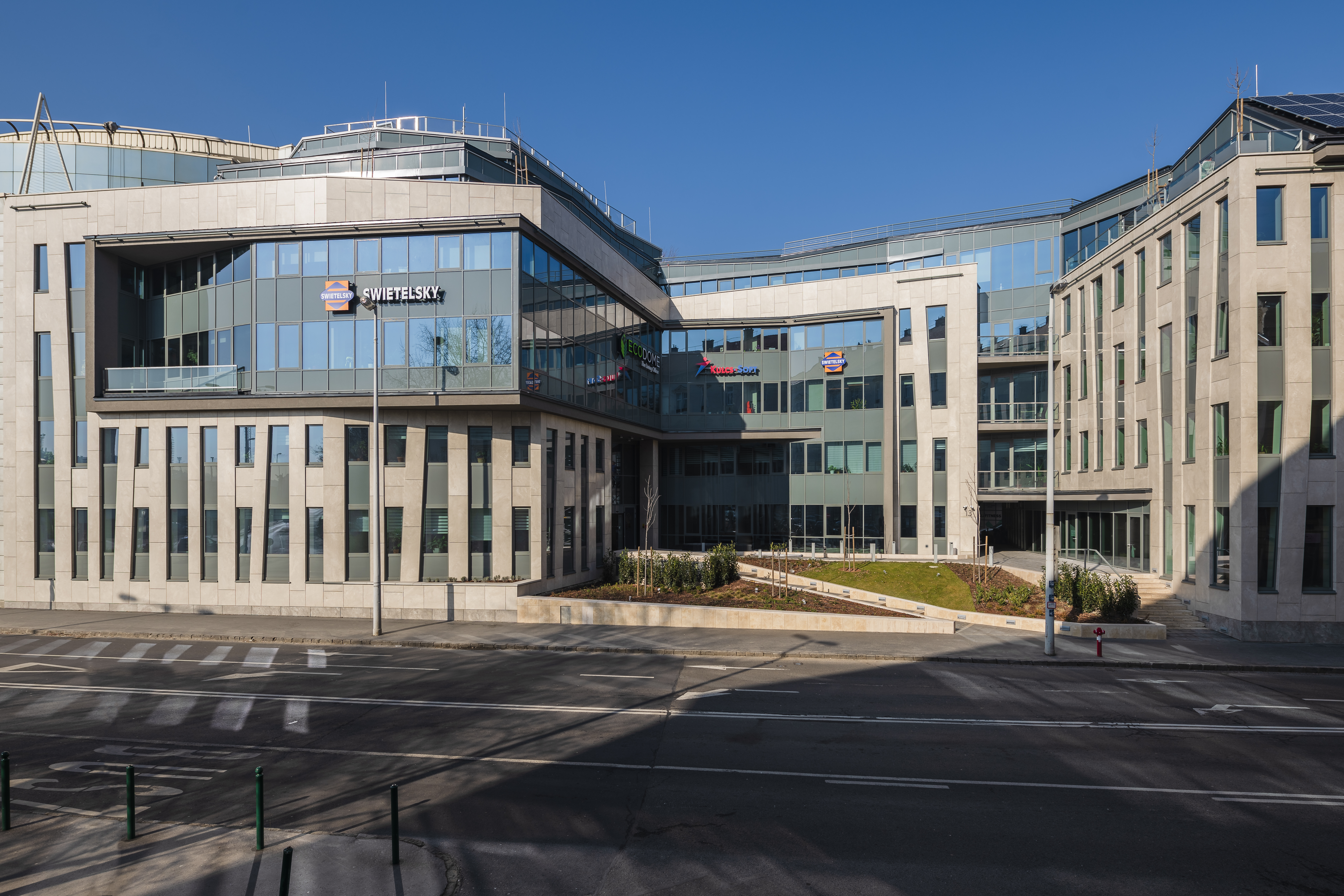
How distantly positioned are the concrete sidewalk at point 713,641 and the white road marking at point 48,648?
29.2 inches

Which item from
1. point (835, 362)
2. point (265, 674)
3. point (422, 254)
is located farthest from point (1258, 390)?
point (265, 674)

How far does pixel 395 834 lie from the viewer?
32.2ft

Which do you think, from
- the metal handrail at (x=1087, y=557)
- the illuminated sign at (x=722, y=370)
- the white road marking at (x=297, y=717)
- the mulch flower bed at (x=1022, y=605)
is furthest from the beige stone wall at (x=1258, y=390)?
the white road marking at (x=297, y=717)

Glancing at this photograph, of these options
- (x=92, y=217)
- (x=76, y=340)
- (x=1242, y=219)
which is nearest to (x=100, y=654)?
(x=76, y=340)

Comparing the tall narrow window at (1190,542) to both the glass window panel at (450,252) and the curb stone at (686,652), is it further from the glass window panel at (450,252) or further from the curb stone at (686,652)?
the glass window panel at (450,252)

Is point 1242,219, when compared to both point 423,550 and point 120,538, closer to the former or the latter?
point 423,550

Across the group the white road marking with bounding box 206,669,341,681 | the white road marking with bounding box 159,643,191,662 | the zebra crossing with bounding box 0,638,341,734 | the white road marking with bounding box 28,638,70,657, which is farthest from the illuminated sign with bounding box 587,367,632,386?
the white road marking with bounding box 28,638,70,657

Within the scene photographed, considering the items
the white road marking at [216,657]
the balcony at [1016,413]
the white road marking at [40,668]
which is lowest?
the white road marking at [216,657]

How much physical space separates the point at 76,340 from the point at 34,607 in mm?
11192

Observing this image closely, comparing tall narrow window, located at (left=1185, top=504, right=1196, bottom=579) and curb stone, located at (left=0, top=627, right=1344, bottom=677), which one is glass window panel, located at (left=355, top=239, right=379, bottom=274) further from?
tall narrow window, located at (left=1185, top=504, right=1196, bottom=579)

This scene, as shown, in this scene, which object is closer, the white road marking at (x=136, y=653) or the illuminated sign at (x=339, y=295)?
the white road marking at (x=136, y=653)

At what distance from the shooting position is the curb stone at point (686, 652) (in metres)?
23.0

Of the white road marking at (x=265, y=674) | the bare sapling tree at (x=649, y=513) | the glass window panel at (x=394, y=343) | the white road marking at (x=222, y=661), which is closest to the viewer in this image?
the white road marking at (x=265, y=674)

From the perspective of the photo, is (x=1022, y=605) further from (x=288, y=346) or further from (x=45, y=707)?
(x=45, y=707)
